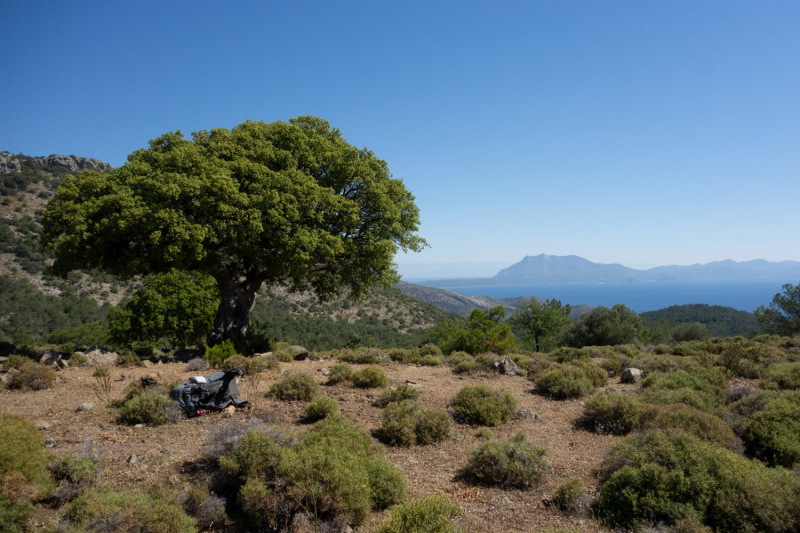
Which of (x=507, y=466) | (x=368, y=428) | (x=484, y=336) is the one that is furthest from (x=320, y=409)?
(x=484, y=336)

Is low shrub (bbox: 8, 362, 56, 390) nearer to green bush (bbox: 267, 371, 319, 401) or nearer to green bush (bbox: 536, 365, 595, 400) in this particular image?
green bush (bbox: 267, 371, 319, 401)

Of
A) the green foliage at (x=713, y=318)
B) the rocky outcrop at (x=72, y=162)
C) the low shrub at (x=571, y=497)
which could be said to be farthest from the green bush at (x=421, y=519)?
the rocky outcrop at (x=72, y=162)

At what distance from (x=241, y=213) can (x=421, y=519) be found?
11.4m

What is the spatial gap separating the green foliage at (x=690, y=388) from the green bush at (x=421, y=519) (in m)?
6.95

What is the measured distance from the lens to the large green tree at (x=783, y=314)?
110 feet

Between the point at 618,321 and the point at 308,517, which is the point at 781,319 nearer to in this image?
the point at 618,321

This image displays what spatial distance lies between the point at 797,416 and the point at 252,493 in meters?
9.36

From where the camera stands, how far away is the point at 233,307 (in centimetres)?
1620

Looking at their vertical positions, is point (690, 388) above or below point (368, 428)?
above

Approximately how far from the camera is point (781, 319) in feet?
112

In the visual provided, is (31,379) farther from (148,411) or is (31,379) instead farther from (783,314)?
(783,314)

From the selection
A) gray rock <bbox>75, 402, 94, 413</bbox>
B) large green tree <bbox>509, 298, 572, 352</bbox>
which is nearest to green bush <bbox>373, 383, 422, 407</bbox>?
gray rock <bbox>75, 402, 94, 413</bbox>

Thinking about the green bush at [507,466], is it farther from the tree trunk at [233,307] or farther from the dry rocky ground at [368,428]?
the tree trunk at [233,307]

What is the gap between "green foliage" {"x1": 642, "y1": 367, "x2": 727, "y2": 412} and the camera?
28.6 feet
